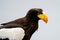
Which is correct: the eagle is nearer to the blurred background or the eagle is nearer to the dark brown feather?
the dark brown feather

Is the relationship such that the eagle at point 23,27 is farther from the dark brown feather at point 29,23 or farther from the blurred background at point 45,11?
the blurred background at point 45,11

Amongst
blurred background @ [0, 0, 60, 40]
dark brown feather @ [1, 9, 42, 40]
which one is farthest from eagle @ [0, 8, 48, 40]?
blurred background @ [0, 0, 60, 40]

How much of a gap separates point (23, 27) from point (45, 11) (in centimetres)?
70

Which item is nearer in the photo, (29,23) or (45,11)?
(29,23)

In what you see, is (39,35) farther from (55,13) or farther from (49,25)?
(55,13)

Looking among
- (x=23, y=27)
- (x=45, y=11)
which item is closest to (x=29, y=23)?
(x=23, y=27)

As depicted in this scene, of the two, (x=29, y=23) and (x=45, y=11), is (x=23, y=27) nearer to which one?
(x=29, y=23)

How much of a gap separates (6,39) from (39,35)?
699mm

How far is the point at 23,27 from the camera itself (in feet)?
3.51

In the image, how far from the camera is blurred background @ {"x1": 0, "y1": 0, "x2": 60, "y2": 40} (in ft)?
5.62

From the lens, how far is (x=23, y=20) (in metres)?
1.10

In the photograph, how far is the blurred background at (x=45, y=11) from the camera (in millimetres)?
1713

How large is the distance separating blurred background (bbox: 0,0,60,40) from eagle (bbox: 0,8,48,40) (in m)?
0.62

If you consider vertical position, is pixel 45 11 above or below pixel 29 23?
below
